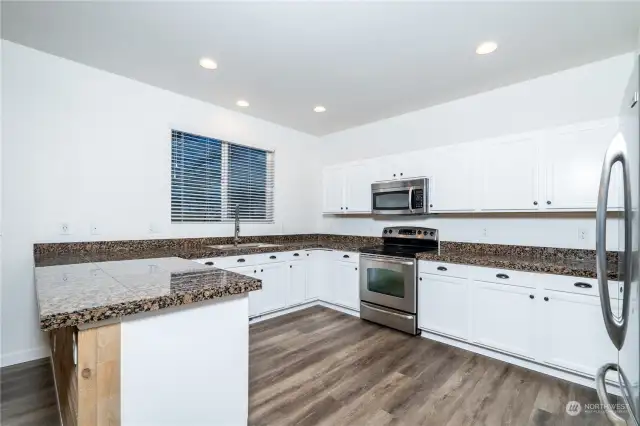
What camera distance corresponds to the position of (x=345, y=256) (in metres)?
3.92

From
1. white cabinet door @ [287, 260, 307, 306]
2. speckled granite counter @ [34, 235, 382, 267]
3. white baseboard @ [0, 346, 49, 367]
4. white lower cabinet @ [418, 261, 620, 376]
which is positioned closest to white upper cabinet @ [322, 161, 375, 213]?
speckled granite counter @ [34, 235, 382, 267]

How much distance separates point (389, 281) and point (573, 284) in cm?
160

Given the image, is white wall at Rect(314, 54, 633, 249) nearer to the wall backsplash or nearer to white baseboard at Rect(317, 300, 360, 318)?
the wall backsplash

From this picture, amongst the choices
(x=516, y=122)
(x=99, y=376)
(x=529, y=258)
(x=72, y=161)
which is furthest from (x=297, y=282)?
(x=516, y=122)

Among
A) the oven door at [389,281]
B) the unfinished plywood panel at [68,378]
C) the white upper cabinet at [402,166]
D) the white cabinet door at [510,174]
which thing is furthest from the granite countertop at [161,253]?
the white cabinet door at [510,174]

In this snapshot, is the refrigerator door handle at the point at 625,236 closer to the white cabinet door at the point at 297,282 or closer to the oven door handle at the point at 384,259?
the oven door handle at the point at 384,259

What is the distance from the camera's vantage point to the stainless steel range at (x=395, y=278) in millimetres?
3195

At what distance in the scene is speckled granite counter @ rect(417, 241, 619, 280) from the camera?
2320 millimetres

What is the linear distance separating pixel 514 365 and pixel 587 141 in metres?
1.96

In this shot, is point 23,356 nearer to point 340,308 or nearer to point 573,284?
point 340,308

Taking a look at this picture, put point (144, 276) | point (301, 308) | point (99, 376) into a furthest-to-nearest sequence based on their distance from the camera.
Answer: point (301, 308) < point (144, 276) < point (99, 376)

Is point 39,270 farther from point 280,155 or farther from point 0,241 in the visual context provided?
point 280,155

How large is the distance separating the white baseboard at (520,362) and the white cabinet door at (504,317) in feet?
0.32

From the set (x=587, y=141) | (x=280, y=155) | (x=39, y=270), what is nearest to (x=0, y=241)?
(x=39, y=270)
